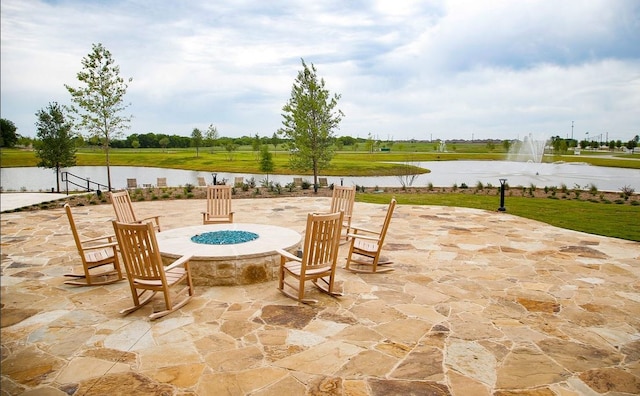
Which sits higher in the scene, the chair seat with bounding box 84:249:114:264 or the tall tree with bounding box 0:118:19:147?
the tall tree with bounding box 0:118:19:147

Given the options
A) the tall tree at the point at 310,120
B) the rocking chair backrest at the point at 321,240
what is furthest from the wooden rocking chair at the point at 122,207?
the tall tree at the point at 310,120

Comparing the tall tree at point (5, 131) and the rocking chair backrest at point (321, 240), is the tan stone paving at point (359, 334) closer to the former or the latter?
the rocking chair backrest at point (321, 240)

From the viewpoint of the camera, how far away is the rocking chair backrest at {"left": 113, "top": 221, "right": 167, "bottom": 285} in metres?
4.01

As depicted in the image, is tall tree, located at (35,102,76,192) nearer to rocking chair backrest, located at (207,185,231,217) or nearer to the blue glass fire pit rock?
rocking chair backrest, located at (207,185,231,217)

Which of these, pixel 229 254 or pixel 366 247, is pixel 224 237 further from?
pixel 366 247

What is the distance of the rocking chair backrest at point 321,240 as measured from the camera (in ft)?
14.6

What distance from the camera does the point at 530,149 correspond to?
3145cm

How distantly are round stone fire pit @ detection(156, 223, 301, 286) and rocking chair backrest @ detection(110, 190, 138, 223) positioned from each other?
72cm

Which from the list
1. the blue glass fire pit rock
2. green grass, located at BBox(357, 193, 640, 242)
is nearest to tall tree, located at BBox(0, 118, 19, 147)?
the blue glass fire pit rock

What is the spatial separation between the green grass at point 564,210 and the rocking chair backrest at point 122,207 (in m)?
9.42

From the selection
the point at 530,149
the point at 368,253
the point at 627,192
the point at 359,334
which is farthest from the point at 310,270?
the point at 530,149

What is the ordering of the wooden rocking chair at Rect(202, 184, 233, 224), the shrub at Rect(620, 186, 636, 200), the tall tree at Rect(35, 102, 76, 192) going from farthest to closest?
the tall tree at Rect(35, 102, 76, 192), the shrub at Rect(620, 186, 636, 200), the wooden rocking chair at Rect(202, 184, 233, 224)

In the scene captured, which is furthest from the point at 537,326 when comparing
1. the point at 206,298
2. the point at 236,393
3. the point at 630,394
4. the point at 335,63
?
the point at 335,63

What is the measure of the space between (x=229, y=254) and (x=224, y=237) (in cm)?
96
